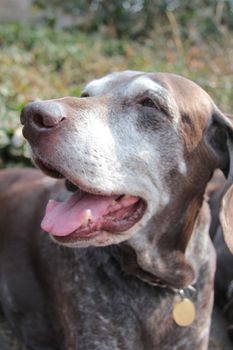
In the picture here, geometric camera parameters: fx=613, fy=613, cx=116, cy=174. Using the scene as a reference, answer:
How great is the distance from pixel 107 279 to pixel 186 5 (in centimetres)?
1120

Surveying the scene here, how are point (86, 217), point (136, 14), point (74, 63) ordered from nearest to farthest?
point (86, 217), point (74, 63), point (136, 14)

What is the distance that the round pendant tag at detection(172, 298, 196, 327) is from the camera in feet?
10.2

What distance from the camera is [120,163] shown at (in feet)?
8.70

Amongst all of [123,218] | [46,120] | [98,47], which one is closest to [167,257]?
[123,218]

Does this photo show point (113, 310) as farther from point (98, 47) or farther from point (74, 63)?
point (98, 47)

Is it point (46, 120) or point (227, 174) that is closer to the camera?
point (46, 120)

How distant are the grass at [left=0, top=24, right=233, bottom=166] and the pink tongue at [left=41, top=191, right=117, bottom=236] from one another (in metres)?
2.46

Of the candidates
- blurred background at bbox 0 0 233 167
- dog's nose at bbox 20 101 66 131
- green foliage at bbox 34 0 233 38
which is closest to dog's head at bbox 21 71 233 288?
dog's nose at bbox 20 101 66 131

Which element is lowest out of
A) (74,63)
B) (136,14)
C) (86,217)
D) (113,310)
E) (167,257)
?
(136,14)

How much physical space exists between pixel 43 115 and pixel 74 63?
284 inches

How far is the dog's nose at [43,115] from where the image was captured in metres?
2.36

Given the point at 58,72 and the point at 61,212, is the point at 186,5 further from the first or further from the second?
the point at 61,212

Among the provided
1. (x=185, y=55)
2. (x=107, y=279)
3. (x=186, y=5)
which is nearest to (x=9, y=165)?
(x=107, y=279)

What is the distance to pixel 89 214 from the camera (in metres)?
2.64
